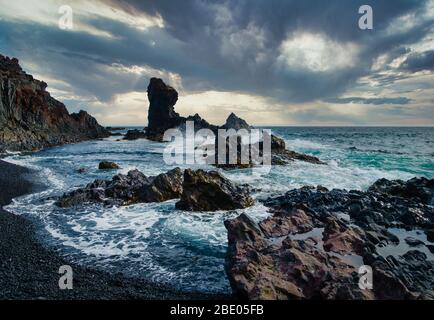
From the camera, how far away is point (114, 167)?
30.4 m

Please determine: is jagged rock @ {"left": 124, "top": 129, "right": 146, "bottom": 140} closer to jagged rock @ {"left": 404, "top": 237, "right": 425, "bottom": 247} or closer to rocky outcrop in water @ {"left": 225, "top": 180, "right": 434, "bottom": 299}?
rocky outcrop in water @ {"left": 225, "top": 180, "right": 434, "bottom": 299}

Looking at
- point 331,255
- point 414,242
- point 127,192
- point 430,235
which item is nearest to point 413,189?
point 430,235

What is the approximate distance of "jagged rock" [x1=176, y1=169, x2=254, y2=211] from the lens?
651 inches

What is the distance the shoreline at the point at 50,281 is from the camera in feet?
25.4

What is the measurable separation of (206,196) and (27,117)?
5210 cm

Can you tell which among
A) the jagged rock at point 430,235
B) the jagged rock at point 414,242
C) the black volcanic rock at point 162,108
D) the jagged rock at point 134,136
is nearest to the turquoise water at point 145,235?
the jagged rock at point 414,242

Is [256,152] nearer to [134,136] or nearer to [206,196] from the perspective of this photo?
[206,196]

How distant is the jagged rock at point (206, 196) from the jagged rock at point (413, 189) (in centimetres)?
1010

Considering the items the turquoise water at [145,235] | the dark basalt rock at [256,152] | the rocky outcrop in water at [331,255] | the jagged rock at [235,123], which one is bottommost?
the turquoise water at [145,235]

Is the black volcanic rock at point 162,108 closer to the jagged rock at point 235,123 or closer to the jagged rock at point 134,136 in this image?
the jagged rock at point 134,136

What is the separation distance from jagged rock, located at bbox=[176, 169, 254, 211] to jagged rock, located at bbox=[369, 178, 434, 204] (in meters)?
10.1

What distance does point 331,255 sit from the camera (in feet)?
30.5

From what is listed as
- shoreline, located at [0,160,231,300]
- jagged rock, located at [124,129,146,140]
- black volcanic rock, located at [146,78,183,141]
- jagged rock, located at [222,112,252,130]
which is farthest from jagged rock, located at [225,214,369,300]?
black volcanic rock, located at [146,78,183,141]
